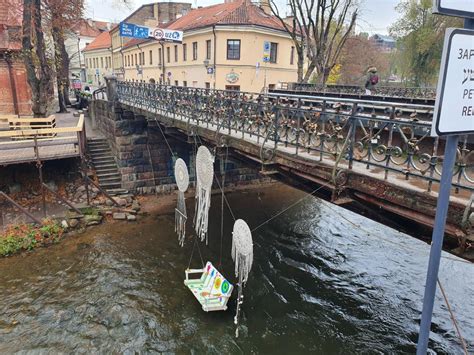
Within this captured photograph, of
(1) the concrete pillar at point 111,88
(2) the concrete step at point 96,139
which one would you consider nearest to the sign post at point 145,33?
(1) the concrete pillar at point 111,88

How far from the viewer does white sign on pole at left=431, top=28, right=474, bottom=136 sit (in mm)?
1829

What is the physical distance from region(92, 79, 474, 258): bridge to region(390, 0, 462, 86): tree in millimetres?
26768

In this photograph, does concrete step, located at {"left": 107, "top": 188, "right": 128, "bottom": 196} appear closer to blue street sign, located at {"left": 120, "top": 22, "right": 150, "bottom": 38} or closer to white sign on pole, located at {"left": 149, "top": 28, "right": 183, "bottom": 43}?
blue street sign, located at {"left": 120, "top": 22, "right": 150, "bottom": 38}

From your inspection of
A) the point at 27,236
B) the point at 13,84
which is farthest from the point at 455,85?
the point at 13,84

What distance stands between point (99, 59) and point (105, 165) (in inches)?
1824

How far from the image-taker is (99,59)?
55562 mm

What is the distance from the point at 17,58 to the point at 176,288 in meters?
16.8

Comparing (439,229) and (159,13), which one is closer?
(439,229)

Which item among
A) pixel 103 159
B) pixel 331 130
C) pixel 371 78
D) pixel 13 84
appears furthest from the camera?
pixel 13 84

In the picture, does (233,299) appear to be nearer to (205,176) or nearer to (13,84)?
(205,176)

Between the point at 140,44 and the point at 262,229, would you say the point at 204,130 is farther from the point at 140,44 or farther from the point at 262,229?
the point at 140,44

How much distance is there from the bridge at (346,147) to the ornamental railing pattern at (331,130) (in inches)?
0.7

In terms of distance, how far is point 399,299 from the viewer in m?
8.95

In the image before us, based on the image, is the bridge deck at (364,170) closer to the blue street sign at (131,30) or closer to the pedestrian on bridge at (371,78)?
the pedestrian on bridge at (371,78)
